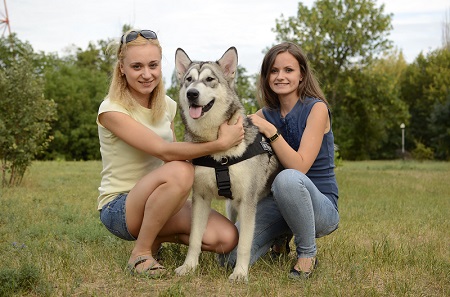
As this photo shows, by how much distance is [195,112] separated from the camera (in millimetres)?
3705

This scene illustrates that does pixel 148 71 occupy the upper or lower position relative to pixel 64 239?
upper

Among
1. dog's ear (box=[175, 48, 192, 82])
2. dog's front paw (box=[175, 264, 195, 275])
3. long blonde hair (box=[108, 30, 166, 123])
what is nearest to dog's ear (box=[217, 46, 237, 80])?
dog's ear (box=[175, 48, 192, 82])

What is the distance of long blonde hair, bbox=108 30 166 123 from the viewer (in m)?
4.00

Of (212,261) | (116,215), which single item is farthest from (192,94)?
(212,261)

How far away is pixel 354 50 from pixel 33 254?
2023 cm

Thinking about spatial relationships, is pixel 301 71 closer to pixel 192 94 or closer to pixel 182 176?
pixel 192 94

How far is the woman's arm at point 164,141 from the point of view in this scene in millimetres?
3766

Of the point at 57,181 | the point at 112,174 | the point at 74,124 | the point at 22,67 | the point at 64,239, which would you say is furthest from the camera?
the point at 74,124

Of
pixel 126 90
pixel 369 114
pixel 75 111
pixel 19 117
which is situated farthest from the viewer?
pixel 75 111

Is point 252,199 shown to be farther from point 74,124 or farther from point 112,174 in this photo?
point 74,124

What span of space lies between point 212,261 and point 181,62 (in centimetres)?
163

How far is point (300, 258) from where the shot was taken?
12.7 ft

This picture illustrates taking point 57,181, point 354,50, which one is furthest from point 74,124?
point 57,181

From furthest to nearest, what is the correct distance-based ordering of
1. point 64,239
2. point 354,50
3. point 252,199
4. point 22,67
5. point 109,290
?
1. point 354,50
2. point 22,67
3. point 64,239
4. point 252,199
5. point 109,290
